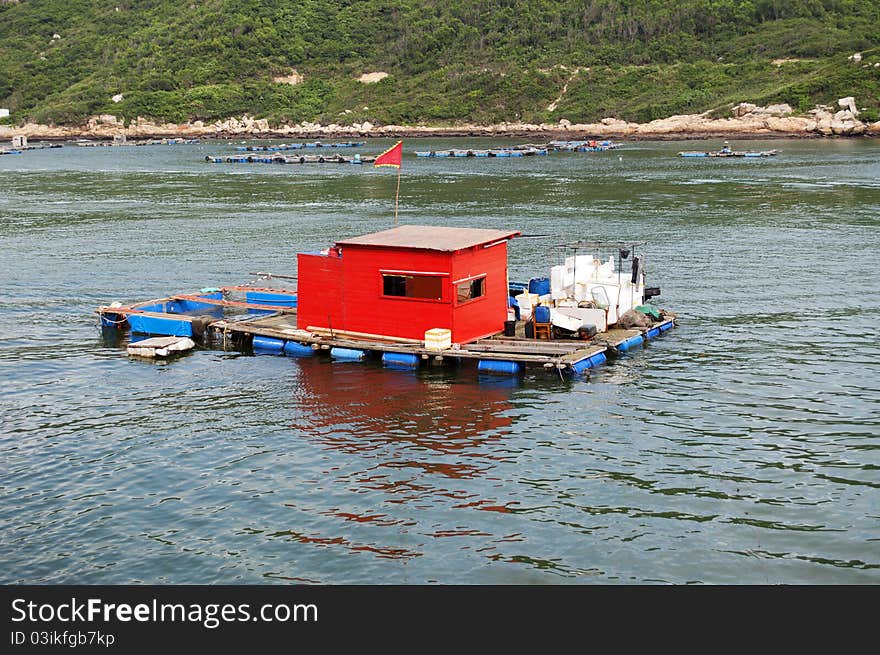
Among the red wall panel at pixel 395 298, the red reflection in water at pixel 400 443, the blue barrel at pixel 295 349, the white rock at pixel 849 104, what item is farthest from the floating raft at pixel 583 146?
the red reflection in water at pixel 400 443

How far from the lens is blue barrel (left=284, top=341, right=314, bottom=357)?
40.3 metres

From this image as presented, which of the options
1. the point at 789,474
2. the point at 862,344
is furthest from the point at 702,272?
the point at 789,474

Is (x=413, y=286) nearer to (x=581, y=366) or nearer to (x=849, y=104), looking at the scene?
(x=581, y=366)

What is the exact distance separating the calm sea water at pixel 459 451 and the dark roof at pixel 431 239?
444 cm

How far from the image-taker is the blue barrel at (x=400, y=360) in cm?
3781

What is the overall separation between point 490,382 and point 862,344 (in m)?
15.0

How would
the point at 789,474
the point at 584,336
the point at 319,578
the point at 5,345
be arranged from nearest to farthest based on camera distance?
the point at 319,578
the point at 789,474
the point at 584,336
the point at 5,345

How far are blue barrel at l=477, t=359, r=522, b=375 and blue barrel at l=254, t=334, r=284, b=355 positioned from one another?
8.26 m

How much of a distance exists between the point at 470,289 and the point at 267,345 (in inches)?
325

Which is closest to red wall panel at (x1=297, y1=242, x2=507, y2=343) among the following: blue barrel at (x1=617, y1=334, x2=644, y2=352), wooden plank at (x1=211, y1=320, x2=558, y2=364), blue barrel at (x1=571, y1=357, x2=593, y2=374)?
wooden plank at (x1=211, y1=320, x2=558, y2=364)

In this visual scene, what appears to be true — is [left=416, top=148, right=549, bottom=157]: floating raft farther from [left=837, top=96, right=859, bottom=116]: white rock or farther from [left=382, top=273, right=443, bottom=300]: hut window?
[left=382, top=273, right=443, bottom=300]: hut window

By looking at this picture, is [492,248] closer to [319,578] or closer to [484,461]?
[484,461]

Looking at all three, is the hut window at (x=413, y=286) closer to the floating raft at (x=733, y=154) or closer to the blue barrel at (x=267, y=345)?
the blue barrel at (x=267, y=345)
